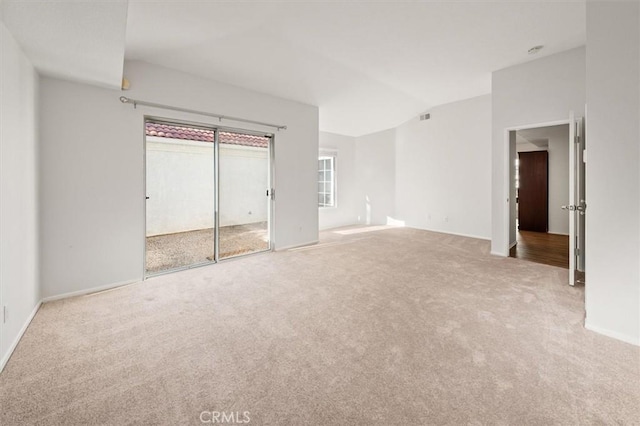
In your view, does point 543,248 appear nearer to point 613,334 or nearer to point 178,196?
point 613,334

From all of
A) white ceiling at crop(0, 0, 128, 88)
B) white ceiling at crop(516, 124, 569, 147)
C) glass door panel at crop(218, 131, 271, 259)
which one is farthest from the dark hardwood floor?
white ceiling at crop(0, 0, 128, 88)

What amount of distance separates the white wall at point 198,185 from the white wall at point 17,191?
3.75 ft

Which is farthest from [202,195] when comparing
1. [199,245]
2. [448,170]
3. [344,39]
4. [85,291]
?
[448,170]

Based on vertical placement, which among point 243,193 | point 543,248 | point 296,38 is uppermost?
point 296,38

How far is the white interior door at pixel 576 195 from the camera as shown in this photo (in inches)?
118

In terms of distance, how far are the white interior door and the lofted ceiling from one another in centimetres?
113

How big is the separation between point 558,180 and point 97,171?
8660mm

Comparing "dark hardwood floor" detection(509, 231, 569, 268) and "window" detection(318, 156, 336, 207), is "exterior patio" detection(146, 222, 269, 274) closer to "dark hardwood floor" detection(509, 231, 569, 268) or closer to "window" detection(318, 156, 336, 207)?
"window" detection(318, 156, 336, 207)

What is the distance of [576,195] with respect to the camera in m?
3.24

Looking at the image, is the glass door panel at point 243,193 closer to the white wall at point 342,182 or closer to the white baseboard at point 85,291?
the white baseboard at point 85,291

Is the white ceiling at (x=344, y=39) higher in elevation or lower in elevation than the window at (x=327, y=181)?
higher

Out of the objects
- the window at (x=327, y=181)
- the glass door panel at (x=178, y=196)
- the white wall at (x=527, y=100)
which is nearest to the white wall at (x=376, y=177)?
the window at (x=327, y=181)

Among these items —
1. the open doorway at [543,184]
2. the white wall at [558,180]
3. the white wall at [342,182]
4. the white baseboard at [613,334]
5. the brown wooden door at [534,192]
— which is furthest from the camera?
the white wall at [342,182]

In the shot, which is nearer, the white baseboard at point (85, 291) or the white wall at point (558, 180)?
the white baseboard at point (85, 291)
